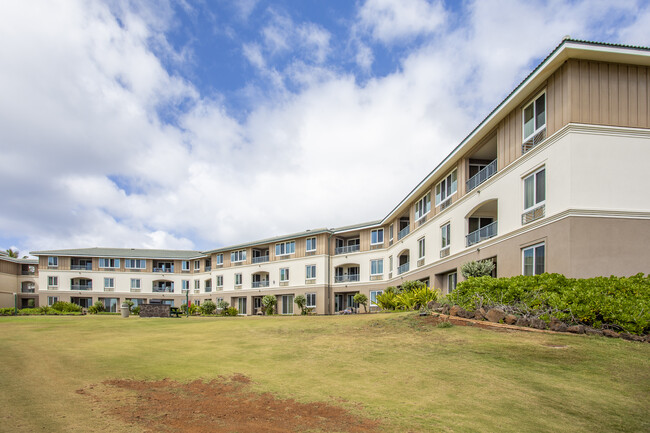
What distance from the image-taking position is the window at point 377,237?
145 ft

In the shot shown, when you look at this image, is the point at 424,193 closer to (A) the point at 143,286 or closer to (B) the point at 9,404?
(B) the point at 9,404

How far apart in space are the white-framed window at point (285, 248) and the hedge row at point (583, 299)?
111 ft

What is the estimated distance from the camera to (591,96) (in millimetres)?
16734

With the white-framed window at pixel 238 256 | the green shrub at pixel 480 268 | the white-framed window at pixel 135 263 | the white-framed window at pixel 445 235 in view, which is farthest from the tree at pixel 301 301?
the white-framed window at pixel 135 263

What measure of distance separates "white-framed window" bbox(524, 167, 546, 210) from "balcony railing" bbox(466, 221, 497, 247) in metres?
3.09

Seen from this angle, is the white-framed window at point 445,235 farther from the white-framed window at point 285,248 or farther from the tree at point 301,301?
the white-framed window at point 285,248

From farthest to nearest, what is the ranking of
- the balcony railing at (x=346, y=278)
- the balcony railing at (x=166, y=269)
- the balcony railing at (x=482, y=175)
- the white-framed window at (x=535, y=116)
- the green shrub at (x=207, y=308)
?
1. the balcony railing at (x=166, y=269)
2. the green shrub at (x=207, y=308)
3. the balcony railing at (x=346, y=278)
4. the balcony railing at (x=482, y=175)
5. the white-framed window at (x=535, y=116)

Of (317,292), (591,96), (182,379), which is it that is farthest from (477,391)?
(317,292)

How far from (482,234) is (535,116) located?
692cm

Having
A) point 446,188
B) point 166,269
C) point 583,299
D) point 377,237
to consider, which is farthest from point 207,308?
point 583,299

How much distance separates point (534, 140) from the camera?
18.9 meters

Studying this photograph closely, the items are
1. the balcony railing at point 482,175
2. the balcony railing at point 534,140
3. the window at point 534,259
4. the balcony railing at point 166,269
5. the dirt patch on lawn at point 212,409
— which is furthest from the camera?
the balcony railing at point 166,269

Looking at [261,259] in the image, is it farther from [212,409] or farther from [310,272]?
[212,409]

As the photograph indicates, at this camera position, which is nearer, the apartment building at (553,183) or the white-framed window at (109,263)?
the apartment building at (553,183)
